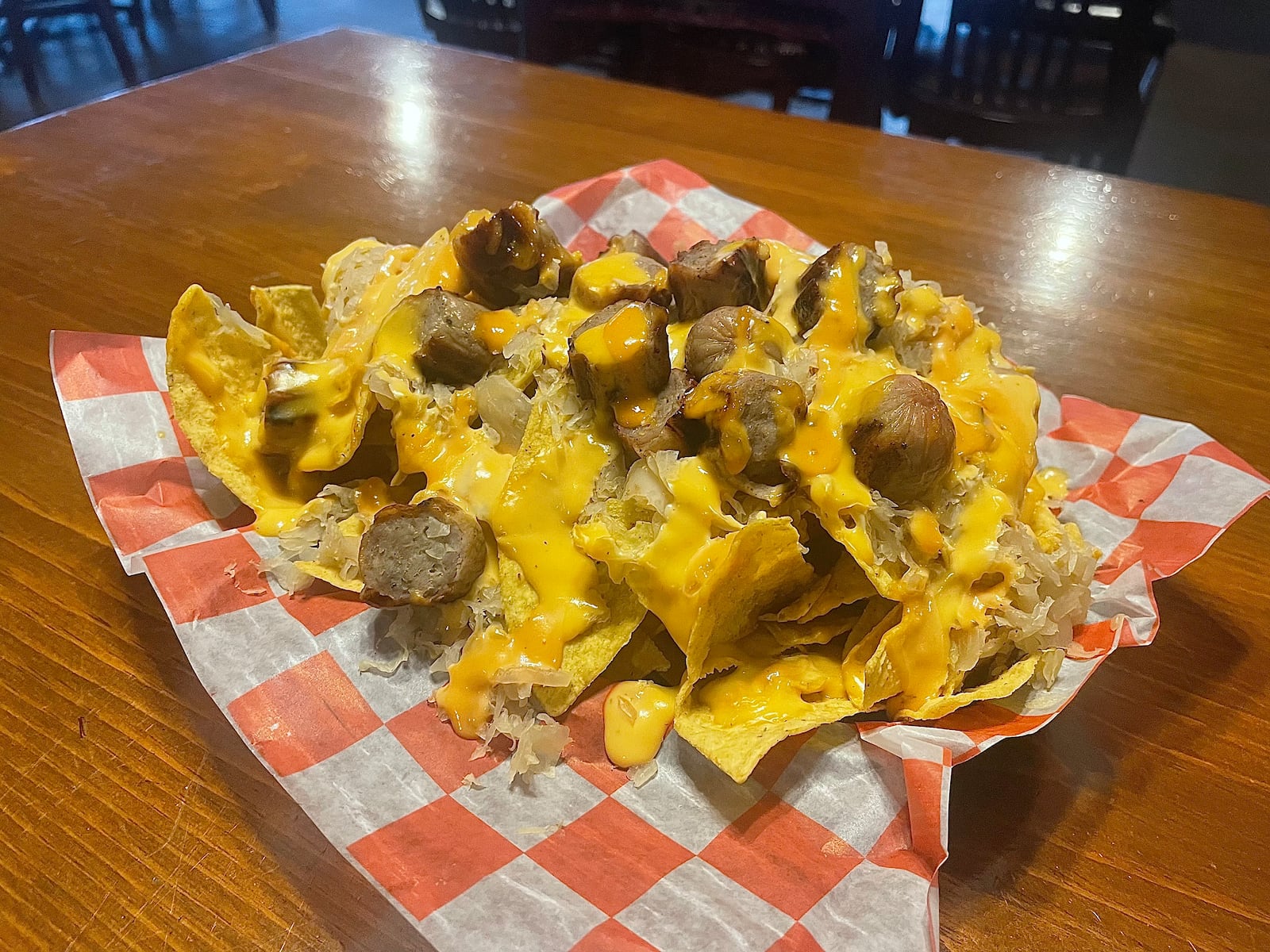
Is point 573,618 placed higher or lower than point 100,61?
higher

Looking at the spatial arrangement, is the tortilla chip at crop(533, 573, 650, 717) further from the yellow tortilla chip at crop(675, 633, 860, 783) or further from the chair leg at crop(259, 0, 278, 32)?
the chair leg at crop(259, 0, 278, 32)

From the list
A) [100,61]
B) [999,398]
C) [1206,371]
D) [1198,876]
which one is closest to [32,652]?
[999,398]

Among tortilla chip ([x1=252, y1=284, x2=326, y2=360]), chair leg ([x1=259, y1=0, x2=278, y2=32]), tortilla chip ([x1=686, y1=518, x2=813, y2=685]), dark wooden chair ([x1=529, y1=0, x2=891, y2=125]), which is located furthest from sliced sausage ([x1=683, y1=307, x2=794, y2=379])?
chair leg ([x1=259, y1=0, x2=278, y2=32])

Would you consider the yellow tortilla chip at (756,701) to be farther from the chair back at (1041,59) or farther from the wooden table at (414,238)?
the chair back at (1041,59)

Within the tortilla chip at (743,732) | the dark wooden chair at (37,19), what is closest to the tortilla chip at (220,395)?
the tortilla chip at (743,732)

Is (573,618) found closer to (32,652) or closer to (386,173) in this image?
(32,652)

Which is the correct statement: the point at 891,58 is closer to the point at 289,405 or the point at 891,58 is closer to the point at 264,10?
the point at 289,405

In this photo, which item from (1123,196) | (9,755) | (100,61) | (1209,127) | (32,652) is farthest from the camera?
(100,61)
